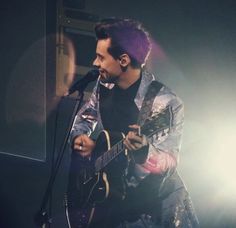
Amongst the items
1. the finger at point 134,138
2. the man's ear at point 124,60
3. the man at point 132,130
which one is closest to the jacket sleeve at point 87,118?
the man at point 132,130

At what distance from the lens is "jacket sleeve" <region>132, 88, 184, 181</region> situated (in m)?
2.68

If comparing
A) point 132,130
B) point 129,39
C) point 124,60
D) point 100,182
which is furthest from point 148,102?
point 100,182

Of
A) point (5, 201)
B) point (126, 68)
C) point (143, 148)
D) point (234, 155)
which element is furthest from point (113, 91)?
point (5, 201)

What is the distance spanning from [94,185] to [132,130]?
39cm

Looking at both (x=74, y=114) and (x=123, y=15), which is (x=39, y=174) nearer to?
(x=74, y=114)

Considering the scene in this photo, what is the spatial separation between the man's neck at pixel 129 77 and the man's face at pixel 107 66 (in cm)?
3

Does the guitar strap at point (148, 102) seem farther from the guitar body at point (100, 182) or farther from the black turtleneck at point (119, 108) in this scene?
the guitar body at point (100, 182)

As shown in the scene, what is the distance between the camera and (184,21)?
2.99 meters

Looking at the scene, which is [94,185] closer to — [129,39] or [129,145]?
[129,145]

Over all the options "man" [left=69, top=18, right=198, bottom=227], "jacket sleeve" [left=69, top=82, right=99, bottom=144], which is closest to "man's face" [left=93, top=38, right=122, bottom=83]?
"man" [left=69, top=18, right=198, bottom=227]

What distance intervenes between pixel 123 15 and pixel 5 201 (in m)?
1.76

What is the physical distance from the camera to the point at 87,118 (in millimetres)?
3068

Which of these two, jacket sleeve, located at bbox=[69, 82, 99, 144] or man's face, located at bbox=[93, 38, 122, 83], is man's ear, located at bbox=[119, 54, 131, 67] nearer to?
man's face, located at bbox=[93, 38, 122, 83]

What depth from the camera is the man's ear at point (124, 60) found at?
2.96 metres
